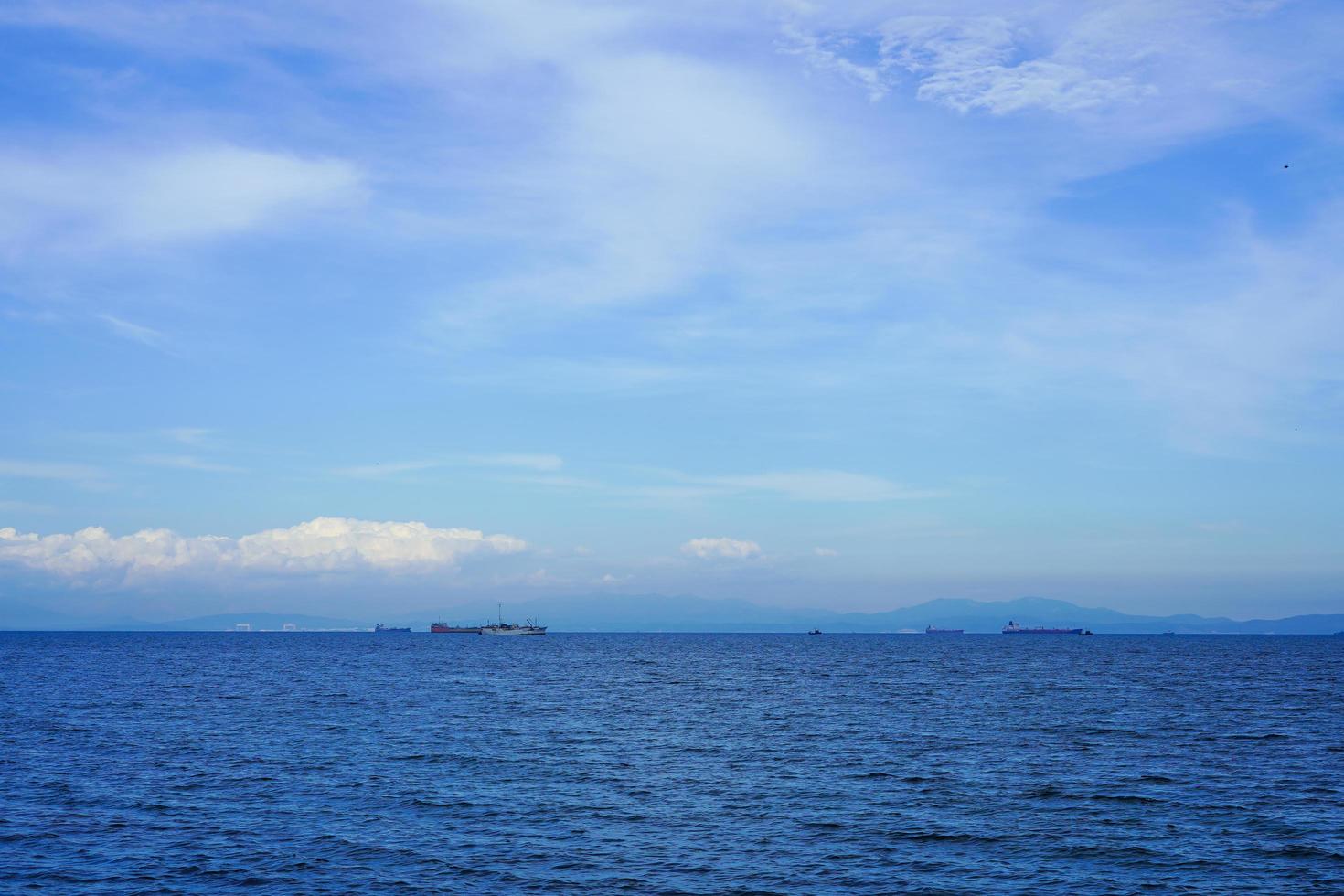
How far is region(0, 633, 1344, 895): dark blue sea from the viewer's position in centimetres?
4269

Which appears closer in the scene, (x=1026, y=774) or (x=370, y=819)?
(x=370, y=819)

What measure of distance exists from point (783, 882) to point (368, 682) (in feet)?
410

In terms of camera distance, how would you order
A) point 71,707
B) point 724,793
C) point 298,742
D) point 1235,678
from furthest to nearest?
point 1235,678, point 71,707, point 298,742, point 724,793

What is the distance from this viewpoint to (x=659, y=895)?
3950 centimetres

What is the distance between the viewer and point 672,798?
190 feet

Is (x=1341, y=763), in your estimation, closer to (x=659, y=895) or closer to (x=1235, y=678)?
(x=659, y=895)

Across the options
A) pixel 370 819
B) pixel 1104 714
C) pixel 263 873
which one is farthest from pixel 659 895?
pixel 1104 714

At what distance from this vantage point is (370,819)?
5250 cm

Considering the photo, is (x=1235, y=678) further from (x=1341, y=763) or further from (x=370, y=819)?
(x=370, y=819)

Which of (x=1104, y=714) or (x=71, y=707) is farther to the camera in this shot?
(x=71, y=707)

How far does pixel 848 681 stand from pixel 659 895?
124 m

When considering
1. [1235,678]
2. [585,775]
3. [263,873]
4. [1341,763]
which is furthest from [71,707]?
[1235,678]

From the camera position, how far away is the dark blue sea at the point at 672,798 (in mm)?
42688

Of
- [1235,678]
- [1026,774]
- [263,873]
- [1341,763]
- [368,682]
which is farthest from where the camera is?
[1235,678]
